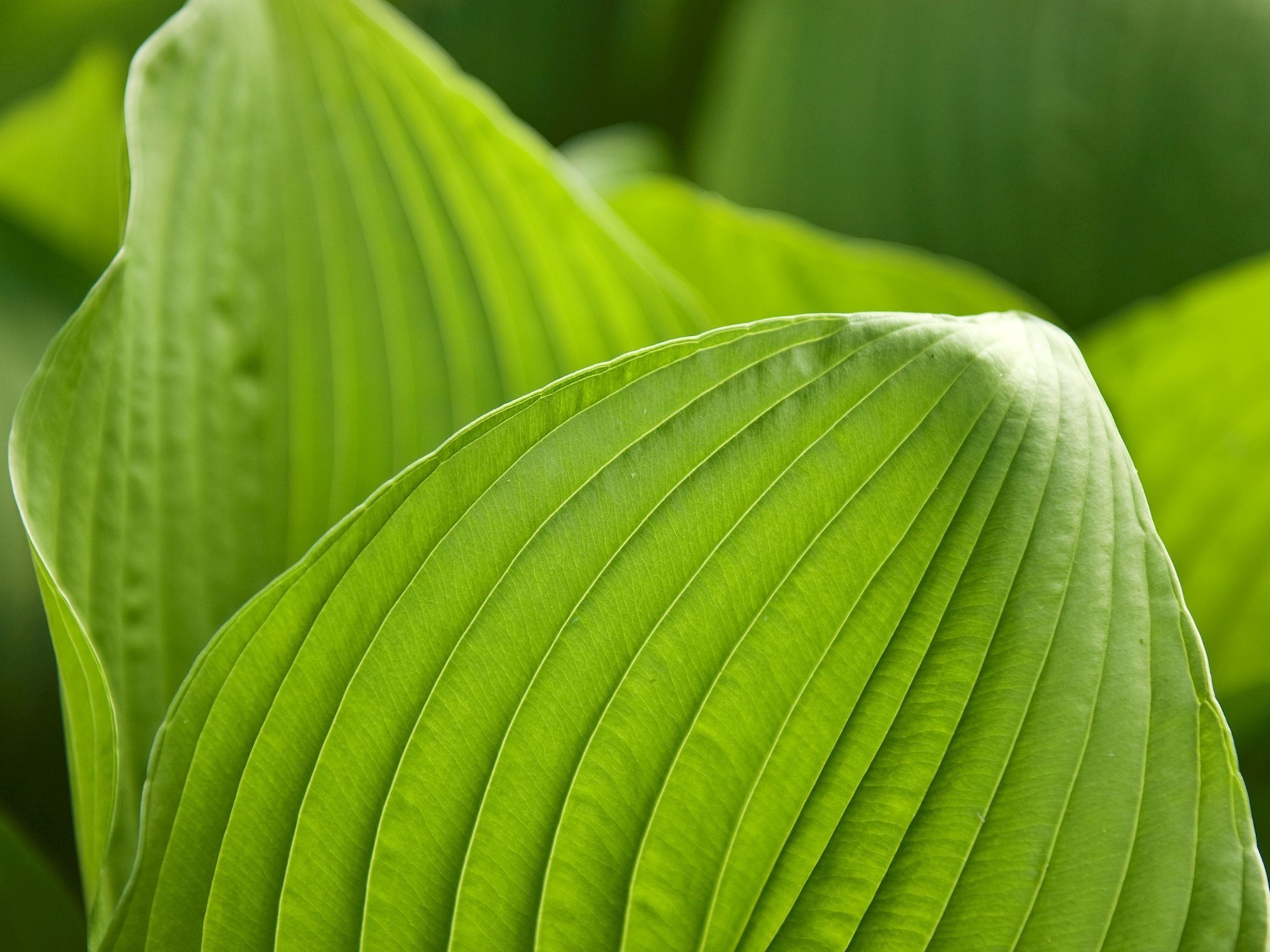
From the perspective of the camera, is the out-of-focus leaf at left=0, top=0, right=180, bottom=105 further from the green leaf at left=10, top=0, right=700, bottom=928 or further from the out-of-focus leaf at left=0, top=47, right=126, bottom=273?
the green leaf at left=10, top=0, right=700, bottom=928

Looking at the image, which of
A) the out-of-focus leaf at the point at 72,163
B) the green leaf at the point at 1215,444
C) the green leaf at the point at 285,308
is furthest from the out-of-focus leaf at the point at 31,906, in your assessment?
the green leaf at the point at 1215,444

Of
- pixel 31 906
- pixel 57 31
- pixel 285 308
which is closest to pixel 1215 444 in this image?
pixel 285 308

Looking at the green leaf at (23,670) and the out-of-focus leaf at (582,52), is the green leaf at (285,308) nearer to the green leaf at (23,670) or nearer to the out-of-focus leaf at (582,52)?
the green leaf at (23,670)

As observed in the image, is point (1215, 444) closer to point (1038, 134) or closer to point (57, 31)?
point (1038, 134)

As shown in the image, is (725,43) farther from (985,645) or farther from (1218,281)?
(985,645)

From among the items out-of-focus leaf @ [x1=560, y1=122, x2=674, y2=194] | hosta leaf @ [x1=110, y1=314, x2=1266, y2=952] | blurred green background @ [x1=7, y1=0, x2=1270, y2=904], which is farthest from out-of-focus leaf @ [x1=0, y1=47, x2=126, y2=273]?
hosta leaf @ [x1=110, y1=314, x2=1266, y2=952]

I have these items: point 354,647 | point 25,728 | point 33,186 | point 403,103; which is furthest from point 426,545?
point 33,186
